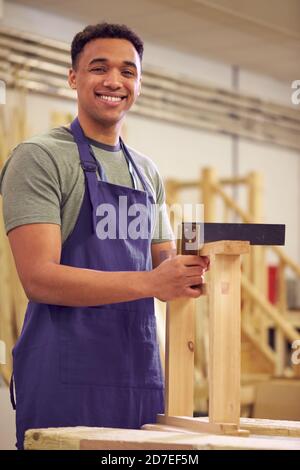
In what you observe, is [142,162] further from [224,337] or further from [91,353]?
[224,337]

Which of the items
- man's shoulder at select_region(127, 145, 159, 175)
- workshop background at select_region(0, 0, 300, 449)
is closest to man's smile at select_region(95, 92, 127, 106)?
man's shoulder at select_region(127, 145, 159, 175)

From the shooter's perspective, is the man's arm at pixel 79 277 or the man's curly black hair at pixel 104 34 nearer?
the man's arm at pixel 79 277

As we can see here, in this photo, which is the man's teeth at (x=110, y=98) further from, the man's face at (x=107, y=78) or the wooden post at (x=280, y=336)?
the wooden post at (x=280, y=336)

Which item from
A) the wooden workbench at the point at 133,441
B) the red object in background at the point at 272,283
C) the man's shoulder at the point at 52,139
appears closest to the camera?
the wooden workbench at the point at 133,441

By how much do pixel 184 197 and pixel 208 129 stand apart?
2.58 ft

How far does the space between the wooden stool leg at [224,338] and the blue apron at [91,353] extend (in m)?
0.37

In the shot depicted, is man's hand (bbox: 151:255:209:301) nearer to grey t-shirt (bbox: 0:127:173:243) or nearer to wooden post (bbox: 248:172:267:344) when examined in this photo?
grey t-shirt (bbox: 0:127:173:243)

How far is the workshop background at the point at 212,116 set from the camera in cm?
733

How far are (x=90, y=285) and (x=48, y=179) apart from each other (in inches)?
12.7

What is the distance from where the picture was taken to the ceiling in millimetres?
6938

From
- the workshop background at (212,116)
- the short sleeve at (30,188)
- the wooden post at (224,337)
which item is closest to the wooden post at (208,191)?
the workshop background at (212,116)
